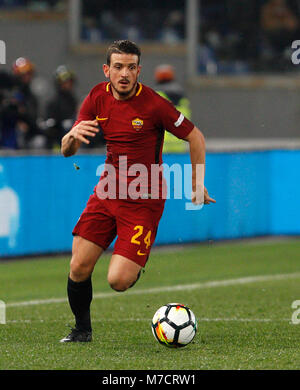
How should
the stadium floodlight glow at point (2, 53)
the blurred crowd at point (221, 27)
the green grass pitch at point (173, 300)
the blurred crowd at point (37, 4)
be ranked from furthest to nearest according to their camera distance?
the blurred crowd at point (221, 27) < the blurred crowd at point (37, 4) < the stadium floodlight glow at point (2, 53) < the green grass pitch at point (173, 300)

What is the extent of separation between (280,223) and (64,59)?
13.4m

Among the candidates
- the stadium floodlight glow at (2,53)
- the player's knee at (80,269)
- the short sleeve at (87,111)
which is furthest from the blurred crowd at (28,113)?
the player's knee at (80,269)

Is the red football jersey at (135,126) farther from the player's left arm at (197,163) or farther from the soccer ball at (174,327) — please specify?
the soccer ball at (174,327)

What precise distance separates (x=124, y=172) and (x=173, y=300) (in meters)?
2.70

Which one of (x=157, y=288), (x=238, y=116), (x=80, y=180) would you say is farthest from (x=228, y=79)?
(x=157, y=288)

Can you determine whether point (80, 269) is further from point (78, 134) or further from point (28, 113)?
point (28, 113)

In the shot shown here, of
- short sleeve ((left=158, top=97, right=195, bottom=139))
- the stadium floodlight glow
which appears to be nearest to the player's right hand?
short sleeve ((left=158, top=97, right=195, bottom=139))

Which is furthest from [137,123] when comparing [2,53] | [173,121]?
[2,53]

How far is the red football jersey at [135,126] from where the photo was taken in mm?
7164

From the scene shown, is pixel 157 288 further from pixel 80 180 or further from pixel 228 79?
pixel 228 79

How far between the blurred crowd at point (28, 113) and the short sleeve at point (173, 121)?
677 cm

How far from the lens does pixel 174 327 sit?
699 centimetres

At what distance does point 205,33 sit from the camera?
28656mm
